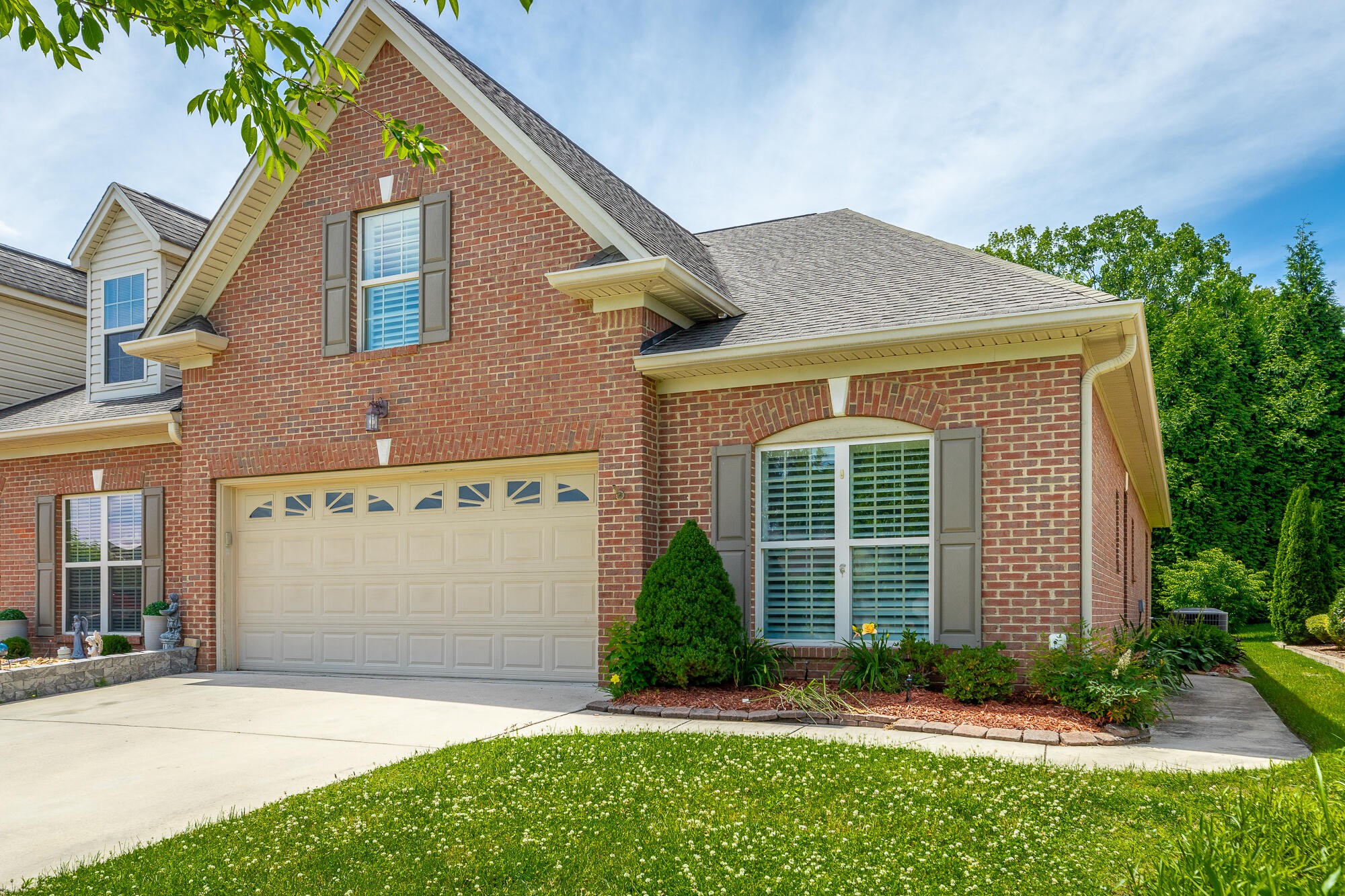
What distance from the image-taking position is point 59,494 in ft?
44.5

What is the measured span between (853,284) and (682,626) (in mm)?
4390

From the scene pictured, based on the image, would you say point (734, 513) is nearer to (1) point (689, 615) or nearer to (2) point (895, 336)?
(1) point (689, 615)

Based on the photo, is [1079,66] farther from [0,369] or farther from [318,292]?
[0,369]

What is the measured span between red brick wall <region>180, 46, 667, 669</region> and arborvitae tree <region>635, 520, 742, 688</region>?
70 cm

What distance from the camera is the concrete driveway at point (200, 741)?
5.38m

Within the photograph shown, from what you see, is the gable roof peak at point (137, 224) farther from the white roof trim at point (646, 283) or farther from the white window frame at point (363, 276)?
the white roof trim at point (646, 283)

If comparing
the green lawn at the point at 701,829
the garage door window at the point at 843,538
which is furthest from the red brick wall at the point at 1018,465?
the green lawn at the point at 701,829

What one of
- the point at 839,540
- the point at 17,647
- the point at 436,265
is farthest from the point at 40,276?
the point at 839,540

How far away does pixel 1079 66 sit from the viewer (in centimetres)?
1352

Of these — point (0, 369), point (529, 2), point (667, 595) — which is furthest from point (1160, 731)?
point (0, 369)

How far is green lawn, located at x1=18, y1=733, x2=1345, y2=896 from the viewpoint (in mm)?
4176

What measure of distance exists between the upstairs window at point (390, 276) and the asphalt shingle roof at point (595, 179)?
1.65 m

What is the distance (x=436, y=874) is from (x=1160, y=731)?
19.1 ft

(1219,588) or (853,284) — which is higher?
(853,284)
